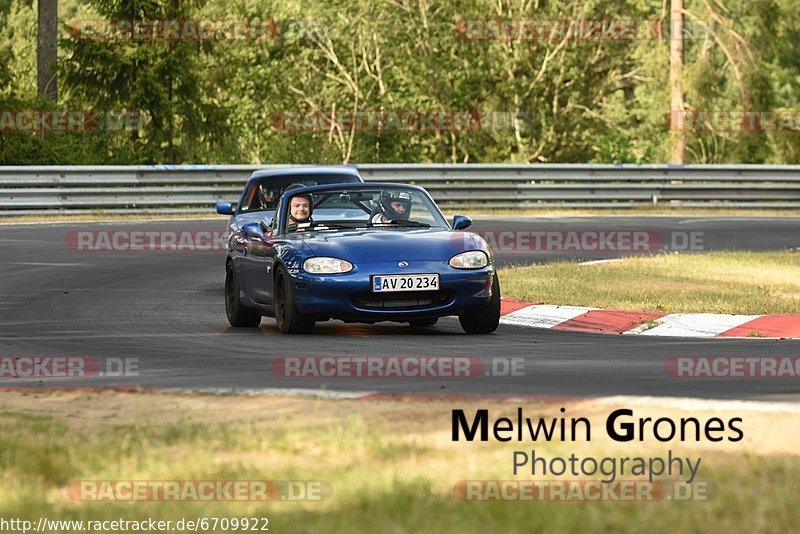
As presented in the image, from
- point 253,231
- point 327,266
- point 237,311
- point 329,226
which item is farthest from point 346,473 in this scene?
point 253,231

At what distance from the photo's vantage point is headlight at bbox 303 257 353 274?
13.2m

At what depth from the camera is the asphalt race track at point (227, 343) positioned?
380 inches

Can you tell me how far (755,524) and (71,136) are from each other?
112 ft

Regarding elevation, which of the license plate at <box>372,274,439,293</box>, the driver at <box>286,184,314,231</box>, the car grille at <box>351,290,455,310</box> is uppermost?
the driver at <box>286,184,314,231</box>

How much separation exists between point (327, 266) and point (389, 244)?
1.86 feet

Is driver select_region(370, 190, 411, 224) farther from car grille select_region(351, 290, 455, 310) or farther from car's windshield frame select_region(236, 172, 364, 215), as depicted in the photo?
car's windshield frame select_region(236, 172, 364, 215)

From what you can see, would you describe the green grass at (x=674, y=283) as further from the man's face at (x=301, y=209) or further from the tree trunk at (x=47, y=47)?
the tree trunk at (x=47, y=47)

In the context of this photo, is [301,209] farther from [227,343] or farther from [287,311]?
[227,343]

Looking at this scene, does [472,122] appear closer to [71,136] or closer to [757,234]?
[71,136]

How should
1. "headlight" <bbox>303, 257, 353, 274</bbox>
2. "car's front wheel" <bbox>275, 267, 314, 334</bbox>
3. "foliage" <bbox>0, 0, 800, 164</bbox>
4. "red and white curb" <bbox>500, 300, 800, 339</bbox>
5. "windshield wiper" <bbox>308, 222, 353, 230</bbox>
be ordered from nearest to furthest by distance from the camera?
"headlight" <bbox>303, 257, 353, 274</bbox>, "car's front wheel" <bbox>275, 267, 314, 334</bbox>, "red and white curb" <bbox>500, 300, 800, 339</bbox>, "windshield wiper" <bbox>308, 222, 353, 230</bbox>, "foliage" <bbox>0, 0, 800, 164</bbox>

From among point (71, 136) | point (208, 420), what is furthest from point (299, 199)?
point (71, 136)

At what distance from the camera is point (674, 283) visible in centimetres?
1770

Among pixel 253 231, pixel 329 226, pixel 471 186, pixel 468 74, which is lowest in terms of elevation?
pixel 471 186

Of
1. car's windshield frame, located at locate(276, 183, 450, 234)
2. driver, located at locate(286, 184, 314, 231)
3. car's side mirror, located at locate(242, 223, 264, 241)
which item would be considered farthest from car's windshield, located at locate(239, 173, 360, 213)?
driver, located at locate(286, 184, 314, 231)
